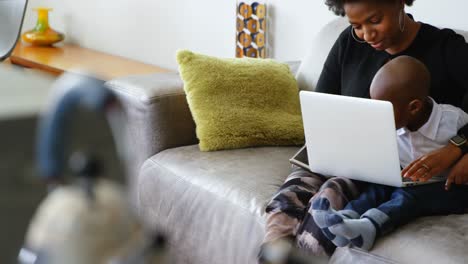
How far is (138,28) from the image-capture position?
3.47 m

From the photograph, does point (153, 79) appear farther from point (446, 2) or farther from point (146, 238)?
point (146, 238)

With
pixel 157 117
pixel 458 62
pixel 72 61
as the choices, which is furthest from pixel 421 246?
pixel 72 61

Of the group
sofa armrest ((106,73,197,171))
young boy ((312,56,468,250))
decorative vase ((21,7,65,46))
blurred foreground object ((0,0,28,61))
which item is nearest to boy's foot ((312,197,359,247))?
young boy ((312,56,468,250))

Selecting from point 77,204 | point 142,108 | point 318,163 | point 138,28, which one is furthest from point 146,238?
point 138,28

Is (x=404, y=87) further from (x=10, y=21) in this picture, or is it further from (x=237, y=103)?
(x=10, y=21)

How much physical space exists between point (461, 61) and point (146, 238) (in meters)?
1.42

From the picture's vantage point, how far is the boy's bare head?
149 cm

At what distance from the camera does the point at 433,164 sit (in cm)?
149

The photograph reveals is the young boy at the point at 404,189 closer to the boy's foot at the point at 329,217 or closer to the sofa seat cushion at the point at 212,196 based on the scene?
the boy's foot at the point at 329,217

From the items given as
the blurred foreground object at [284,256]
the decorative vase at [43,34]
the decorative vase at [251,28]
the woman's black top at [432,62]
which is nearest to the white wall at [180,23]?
the decorative vase at [251,28]

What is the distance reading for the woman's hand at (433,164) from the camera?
148cm

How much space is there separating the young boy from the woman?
4 cm

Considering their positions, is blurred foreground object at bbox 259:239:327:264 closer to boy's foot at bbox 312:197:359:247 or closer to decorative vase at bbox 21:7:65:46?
boy's foot at bbox 312:197:359:247

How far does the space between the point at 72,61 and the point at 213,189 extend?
5.57ft
